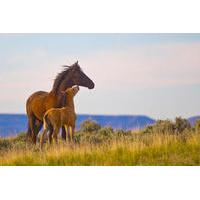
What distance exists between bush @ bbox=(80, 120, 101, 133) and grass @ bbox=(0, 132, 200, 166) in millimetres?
72

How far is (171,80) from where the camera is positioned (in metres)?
7.87

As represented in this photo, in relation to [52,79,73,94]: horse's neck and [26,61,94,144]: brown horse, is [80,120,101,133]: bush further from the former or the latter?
[52,79,73,94]: horse's neck

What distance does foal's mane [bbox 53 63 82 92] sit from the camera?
792 cm

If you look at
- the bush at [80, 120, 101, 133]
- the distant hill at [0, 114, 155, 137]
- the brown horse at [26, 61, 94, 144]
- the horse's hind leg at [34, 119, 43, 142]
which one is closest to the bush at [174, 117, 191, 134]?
the distant hill at [0, 114, 155, 137]

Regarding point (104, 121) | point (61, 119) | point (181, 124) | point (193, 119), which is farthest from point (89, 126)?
point (193, 119)

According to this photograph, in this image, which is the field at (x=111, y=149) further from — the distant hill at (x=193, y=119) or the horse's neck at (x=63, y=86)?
the horse's neck at (x=63, y=86)

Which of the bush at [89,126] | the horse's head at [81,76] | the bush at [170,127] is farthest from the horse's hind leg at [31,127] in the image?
the bush at [170,127]

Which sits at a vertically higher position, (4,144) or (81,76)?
(81,76)

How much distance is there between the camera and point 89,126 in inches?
311

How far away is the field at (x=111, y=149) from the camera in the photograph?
779 cm

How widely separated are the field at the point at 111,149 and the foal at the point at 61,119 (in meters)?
0.12

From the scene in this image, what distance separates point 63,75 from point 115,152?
1.09m

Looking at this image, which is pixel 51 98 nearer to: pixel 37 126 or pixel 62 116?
pixel 62 116
